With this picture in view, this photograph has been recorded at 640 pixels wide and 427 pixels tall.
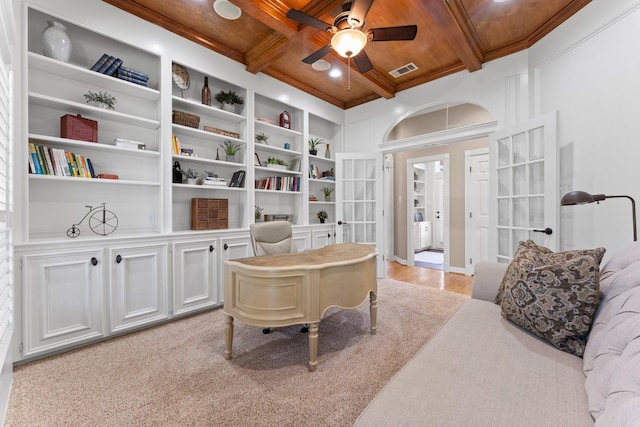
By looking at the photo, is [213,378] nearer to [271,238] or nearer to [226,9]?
[271,238]

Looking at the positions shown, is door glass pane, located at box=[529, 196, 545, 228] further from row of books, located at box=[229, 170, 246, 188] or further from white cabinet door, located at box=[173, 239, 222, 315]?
white cabinet door, located at box=[173, 239, 222, 315]

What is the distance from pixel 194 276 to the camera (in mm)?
2891

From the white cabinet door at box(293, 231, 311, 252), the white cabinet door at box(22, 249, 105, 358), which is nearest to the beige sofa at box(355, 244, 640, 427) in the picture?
the white cabinet door at box(22, 249, 105, 358)

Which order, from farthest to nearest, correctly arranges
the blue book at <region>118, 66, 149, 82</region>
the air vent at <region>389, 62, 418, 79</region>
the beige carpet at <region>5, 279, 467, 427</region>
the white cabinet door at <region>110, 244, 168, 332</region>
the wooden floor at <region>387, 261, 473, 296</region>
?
the wooden floor at <region>387, 261, 473, 296</region> → the air vent at <region>389, 62, 418, 79</region> → the blue book at <region>118, 66, 149, 82</region> → the white cabinet door at <region>110, 244, 168, 332</region> → the beige carpet at <region>5, 279, 467, 427</region>

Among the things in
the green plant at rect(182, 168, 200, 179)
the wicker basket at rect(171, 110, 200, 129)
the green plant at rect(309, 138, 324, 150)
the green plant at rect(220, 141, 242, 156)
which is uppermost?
the green plant at rect(309, 138, 324, 150)

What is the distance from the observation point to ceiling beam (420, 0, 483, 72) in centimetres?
235

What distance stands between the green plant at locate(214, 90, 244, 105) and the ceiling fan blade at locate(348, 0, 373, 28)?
1.86 metres

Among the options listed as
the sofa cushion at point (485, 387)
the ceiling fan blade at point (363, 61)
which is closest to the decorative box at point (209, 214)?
the ceiling fan blade at point (363, 61)

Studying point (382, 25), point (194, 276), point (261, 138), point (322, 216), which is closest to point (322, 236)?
point (322, 216)

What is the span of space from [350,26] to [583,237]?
2.65 meters

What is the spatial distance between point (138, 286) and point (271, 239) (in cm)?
128

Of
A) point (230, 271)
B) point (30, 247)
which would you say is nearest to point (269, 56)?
point (230, 271)

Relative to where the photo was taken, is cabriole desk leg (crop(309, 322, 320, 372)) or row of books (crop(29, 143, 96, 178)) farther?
row of books (crop(29, 143, 96, 178))

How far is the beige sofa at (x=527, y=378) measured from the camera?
81 cm
